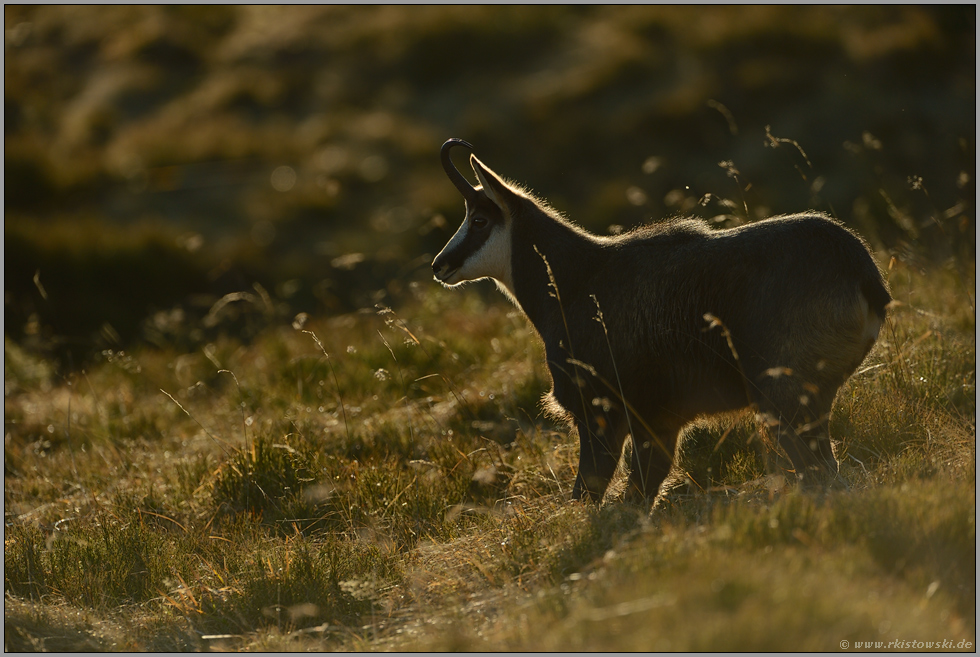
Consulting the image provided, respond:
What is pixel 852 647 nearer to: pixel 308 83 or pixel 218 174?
pixel 218 174

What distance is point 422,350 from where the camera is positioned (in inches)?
332

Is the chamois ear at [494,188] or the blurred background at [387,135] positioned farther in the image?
the blurred background at [387,135]

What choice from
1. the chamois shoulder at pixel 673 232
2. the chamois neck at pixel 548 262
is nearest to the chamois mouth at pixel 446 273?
the chamois neck at pixel 548 262

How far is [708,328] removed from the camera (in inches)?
183

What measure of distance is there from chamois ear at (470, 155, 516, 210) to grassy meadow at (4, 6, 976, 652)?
165cm

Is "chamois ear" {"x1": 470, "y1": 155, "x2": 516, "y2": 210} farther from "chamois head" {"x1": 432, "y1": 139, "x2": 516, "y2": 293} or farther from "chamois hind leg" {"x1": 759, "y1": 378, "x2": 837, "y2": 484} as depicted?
"chamois hind leg" {"x1": 759, "y1": 378, "x2": 837, "y2": 484}

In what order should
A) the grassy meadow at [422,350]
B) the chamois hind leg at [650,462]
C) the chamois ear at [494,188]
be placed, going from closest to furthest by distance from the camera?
the grassy meadow at [422,350], the chamois hind leg at [650,462], the chamois ear at [494,188]

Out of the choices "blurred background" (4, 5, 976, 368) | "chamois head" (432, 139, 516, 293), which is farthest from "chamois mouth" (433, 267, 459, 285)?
"blurred background" (4, 5, 976, 368)

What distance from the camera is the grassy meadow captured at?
401 centimetres

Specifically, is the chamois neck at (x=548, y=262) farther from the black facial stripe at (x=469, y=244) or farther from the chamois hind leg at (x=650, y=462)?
the chamois hind leg at (x=650, y=462)

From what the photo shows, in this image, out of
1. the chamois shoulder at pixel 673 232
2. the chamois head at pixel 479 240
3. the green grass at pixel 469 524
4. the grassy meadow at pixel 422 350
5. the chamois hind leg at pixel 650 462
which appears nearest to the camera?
the green grass at pixel 469 524

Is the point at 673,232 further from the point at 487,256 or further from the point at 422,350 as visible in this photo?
the point at 422,350

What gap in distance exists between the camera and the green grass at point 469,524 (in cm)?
354

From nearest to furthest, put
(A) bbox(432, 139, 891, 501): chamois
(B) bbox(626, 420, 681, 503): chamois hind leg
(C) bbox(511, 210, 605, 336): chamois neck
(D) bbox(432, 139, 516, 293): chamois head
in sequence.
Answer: (A) bbox(432, 139, 891, 501): chamois < (B) bbox(626, 420, 681, 503): chamois hind leg < (C) bbox(511, 210, 605, 336): chamois neck < (D) bbox(432, 139, 516, 293): chamois head
